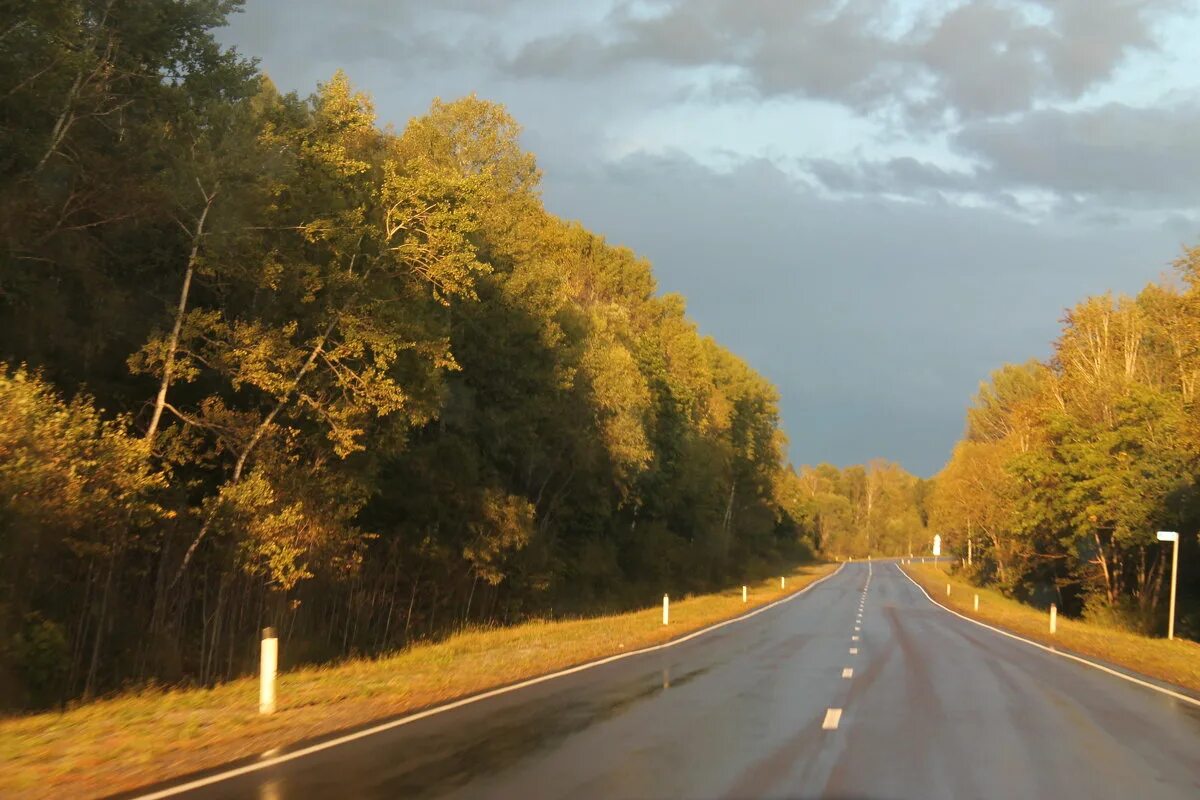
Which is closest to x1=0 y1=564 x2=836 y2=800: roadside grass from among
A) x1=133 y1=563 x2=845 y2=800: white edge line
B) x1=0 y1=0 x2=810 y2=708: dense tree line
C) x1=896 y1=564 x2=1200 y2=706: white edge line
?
x1=133 y1=563 x2=845 y2=800: white edge line

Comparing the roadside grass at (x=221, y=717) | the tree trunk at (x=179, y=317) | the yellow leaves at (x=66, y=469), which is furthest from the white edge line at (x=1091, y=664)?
the tree trunk at (x=179, y=317)

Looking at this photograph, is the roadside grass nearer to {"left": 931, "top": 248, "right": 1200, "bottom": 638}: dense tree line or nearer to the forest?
the forest

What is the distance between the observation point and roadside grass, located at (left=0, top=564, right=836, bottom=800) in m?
8.98

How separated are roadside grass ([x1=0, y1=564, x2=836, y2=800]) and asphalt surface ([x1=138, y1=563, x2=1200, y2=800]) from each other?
0.91m

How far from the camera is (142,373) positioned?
70.6 ft

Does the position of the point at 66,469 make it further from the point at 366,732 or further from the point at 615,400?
the point at 615,400

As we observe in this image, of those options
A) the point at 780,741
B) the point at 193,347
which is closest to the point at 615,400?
the point at 193,347

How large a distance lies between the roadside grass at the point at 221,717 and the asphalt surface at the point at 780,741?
0.91m

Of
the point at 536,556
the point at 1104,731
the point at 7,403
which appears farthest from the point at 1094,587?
the point at 7,403

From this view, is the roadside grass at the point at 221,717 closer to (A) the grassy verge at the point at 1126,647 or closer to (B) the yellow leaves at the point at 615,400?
(A) the grassy verge at the point at 1126,647

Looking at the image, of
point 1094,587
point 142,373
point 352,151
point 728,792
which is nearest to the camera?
point 728,792

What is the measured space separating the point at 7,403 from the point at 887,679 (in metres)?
14.0

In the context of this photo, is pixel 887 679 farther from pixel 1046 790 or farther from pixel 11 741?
pixel 11 741

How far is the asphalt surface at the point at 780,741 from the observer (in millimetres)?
8781
